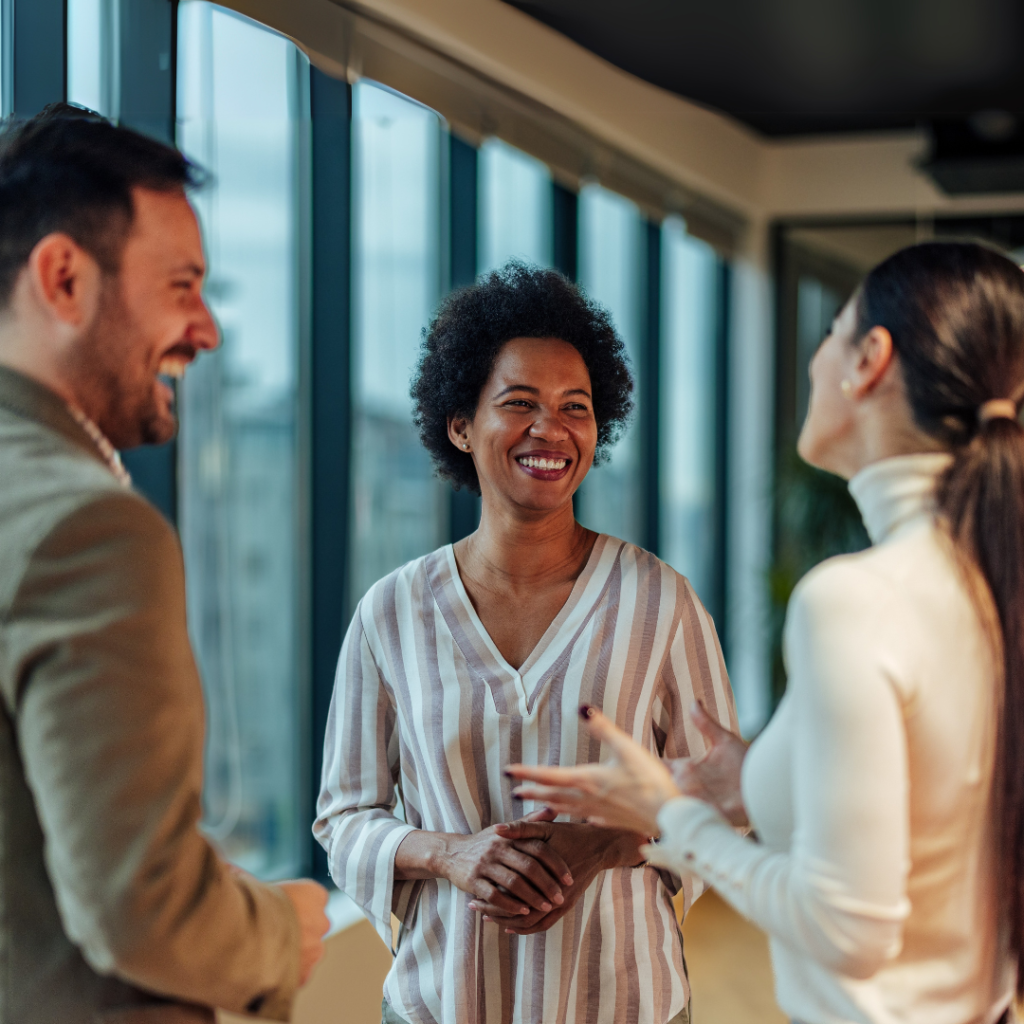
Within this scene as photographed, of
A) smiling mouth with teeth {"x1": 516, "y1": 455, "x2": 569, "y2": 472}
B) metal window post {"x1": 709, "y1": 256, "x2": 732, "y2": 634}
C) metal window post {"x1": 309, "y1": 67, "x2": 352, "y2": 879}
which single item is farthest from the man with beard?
metal window post {"x1": 709, "y1": 256, "x2": 732, "y2": 634}

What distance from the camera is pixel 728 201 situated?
17.4 ft

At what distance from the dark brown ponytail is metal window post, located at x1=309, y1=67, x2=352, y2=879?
1735 mm

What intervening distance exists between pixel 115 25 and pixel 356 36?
784mm

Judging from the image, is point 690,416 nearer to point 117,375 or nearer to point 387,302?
point 387,302

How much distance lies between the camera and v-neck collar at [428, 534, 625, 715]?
155cm

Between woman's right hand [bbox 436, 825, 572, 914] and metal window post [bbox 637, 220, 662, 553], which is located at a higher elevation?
metal window post [bbox 637, 220, 662, 553]

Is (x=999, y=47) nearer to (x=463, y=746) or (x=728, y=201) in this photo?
(x=728, y=201)

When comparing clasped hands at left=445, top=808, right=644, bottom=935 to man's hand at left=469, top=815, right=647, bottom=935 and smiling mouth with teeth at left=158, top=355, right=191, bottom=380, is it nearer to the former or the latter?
man's hand at left=469, top=815, right=647, bottom=935

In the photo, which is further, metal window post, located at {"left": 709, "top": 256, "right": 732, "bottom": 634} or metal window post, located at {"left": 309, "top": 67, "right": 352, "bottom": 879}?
metal window post, located at {"left": 709, "top": 256, "right": 732, "bottom": 634}

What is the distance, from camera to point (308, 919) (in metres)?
1.15

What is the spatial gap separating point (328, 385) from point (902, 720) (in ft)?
7.16

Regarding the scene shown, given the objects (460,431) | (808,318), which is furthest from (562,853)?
(808,318)

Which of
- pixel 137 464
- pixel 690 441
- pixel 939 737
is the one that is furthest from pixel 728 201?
pixel 939 737

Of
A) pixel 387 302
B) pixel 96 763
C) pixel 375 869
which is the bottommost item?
pixel 375 869
